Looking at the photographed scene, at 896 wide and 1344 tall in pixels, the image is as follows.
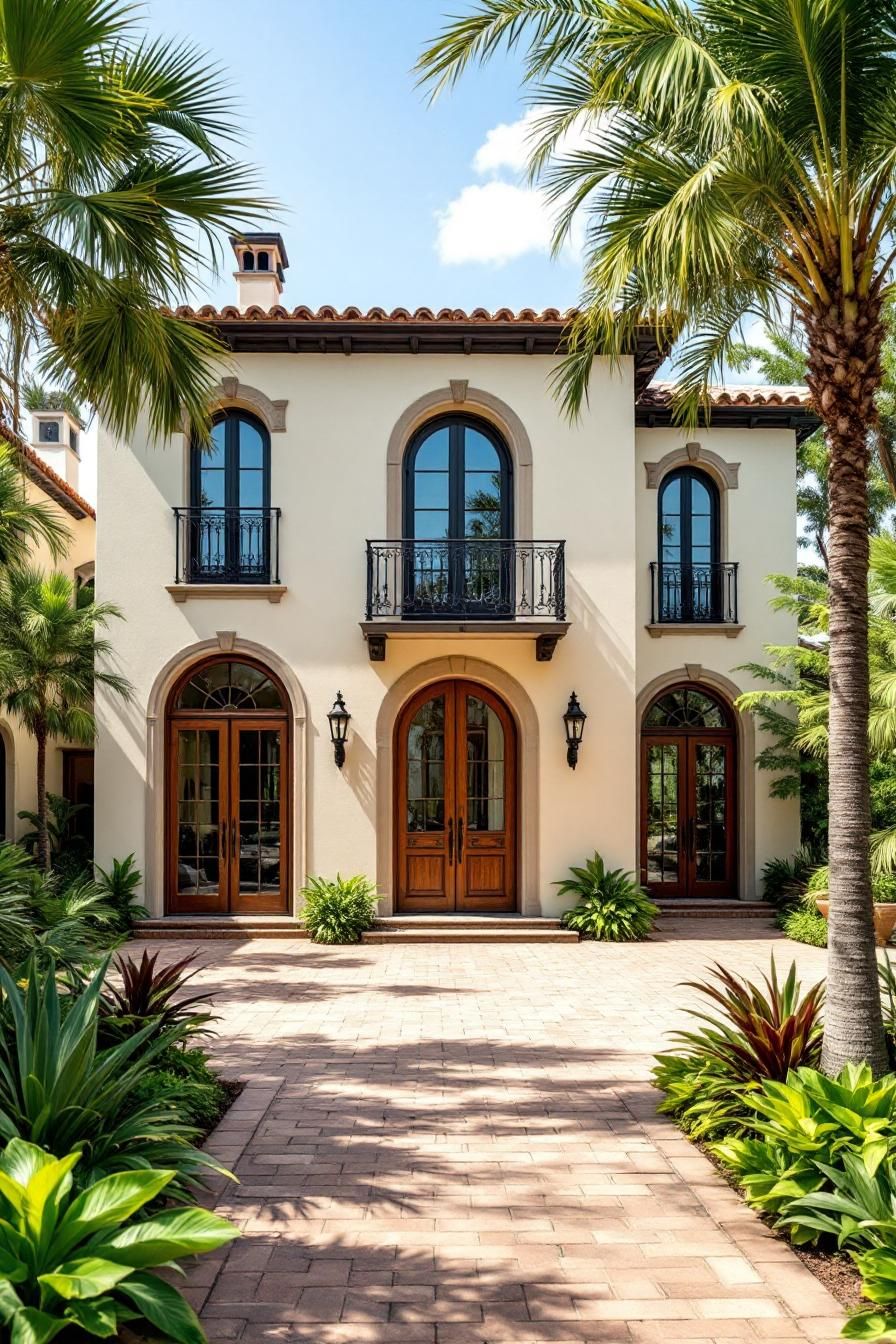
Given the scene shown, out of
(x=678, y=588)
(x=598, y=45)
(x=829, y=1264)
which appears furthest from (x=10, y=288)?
(x=678, y=588)

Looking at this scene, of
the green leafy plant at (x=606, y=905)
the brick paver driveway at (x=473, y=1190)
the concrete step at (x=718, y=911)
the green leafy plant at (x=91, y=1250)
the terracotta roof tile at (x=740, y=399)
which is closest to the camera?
the green leafy plant at (x=91, y=1250)

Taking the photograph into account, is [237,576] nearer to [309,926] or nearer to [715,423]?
[309,926]

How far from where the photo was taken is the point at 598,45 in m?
5.75

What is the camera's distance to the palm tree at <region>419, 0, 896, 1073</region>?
17.2 feet

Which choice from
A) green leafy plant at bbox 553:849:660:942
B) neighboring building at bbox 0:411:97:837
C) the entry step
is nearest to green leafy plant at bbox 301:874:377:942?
the entry step

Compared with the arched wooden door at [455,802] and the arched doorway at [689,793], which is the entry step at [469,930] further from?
the arched doorway at [689,793]

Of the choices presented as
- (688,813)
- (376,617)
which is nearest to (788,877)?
(688,813)

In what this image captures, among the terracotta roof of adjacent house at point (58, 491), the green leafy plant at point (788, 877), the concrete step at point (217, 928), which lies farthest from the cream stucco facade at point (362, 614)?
the green leafy plant at point (788, 877)

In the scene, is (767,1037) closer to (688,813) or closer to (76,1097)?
(76,1097)

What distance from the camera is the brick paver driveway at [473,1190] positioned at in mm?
3748

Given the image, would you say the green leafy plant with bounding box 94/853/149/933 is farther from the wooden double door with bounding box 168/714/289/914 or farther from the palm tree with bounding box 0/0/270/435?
the palm tree with bounding box 0/0/270/435

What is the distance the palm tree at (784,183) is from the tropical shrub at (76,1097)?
3536mm

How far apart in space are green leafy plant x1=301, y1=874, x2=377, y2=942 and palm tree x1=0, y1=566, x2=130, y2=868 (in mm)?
3365

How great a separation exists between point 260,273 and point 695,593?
8.45 metres
